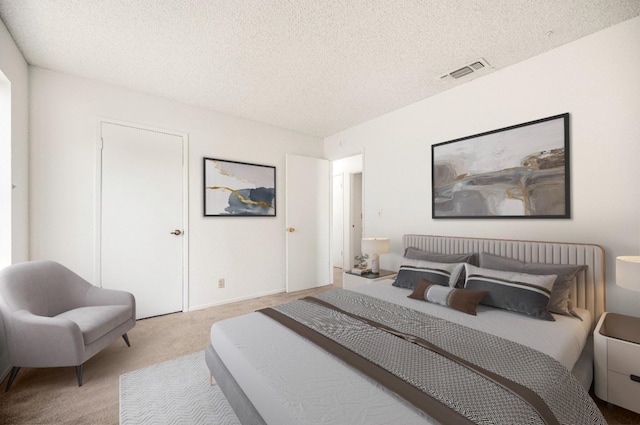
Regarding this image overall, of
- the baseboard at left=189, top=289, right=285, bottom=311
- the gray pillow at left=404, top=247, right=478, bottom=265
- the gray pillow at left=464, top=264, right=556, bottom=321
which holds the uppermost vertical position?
the gray pillow at left=404, top=247, right=478, bottom=265

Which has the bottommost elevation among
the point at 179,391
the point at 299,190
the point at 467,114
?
the point at 179,391

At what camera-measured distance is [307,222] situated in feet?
15.1

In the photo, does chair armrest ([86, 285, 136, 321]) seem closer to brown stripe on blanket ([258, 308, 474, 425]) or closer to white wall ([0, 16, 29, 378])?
white wall ([0, 16, 29, 378])

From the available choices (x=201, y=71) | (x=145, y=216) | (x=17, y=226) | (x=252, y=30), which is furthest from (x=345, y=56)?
(x=17, y=226)

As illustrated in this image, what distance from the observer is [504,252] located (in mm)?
2510

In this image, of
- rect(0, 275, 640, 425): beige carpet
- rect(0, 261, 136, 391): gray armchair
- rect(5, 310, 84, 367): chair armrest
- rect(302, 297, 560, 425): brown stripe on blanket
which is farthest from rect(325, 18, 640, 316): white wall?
rect(5, 310, 84, 367): chair armrest

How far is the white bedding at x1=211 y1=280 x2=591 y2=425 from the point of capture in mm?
1041

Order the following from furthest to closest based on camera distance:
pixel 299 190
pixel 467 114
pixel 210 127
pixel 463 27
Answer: pixel 299 190 < pixel 210 127 < pixel 467 114 < pixel 463 27

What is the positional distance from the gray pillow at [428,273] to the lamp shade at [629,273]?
37.6 inches

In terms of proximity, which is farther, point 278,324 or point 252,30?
point 252,30

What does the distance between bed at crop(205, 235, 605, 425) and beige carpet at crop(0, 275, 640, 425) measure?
2.33 ft

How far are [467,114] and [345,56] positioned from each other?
1.49m

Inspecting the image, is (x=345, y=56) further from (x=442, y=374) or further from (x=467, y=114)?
(x=442, y=374)

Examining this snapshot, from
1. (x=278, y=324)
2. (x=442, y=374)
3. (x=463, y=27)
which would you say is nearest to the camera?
(x=442, y=374)
